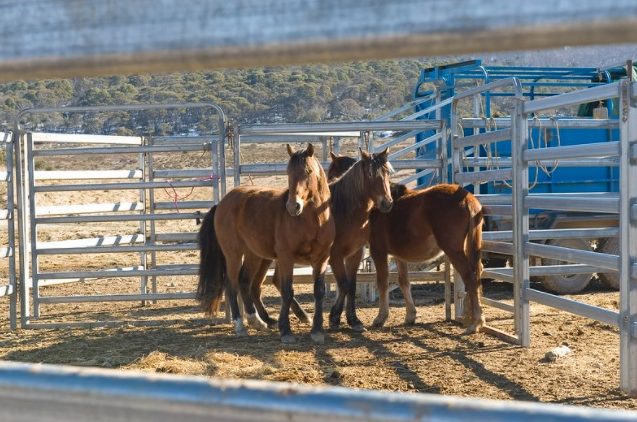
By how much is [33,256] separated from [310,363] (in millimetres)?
3917

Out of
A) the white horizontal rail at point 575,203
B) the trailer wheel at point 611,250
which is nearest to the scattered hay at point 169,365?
the white horizontal rail at point 575,203

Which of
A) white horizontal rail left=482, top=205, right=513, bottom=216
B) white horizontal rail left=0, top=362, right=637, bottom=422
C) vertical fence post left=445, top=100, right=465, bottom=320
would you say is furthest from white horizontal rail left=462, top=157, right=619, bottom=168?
white horizontal rail left=0, top=362, right=637, bottom=422

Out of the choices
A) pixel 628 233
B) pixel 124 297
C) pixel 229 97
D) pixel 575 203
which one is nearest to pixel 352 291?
pixel 124 297

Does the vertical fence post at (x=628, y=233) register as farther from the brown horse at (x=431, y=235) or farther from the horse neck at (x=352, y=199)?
the horse neck at (x=352, y=199)

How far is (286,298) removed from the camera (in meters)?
7.21

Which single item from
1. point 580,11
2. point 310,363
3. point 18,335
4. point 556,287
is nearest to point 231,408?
point 580,11

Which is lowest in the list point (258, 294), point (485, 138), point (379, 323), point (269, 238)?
point (379, 323)

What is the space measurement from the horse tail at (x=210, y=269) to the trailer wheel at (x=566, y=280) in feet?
13.0

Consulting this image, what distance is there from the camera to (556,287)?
31.6 ft

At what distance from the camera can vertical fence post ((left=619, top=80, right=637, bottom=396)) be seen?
448 cm

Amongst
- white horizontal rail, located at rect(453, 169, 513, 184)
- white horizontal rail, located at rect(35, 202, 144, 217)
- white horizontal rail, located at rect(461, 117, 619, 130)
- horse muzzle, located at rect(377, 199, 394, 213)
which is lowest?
white horizontal rail, located at rect(35, 202, 144, 217)

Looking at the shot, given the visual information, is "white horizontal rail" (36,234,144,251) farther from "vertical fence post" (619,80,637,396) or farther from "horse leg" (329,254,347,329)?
"vertical fence post" (619,80,637,396)

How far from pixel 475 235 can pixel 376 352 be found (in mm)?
1358

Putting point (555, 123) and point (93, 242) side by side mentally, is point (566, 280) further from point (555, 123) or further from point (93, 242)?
point (93, 242)
